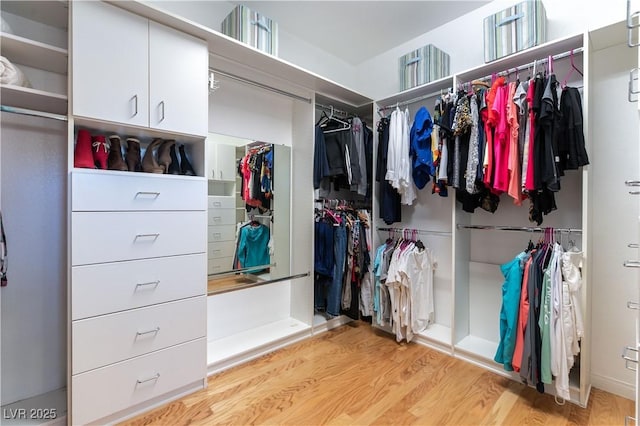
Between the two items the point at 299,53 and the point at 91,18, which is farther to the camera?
the point at 299,53

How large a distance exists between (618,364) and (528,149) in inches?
55.4

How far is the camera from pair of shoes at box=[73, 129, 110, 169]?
1.57 m

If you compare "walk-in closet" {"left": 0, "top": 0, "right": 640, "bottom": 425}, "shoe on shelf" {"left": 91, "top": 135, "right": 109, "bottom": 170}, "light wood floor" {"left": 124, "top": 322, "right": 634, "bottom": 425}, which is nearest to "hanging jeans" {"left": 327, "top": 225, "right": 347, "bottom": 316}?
"walk-in closet" {"left": 0, "top": 0, "right": 640, "bottom": 425}

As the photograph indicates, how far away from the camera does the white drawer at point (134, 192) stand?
1.47 meters

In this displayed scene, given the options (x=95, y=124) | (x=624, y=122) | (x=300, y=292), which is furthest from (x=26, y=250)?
(x=624, y=122)

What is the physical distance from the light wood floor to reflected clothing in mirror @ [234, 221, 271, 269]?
29.5 inches

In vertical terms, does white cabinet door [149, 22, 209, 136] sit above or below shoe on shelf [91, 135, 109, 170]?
above

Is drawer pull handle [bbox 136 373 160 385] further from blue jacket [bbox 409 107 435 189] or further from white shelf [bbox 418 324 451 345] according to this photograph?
blue jacket [bbox 409 107 435 189]

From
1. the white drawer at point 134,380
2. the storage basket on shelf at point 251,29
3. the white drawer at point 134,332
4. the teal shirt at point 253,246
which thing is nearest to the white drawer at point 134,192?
the white drawer at point 134,332

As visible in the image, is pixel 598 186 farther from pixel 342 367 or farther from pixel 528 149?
pixel 342 367

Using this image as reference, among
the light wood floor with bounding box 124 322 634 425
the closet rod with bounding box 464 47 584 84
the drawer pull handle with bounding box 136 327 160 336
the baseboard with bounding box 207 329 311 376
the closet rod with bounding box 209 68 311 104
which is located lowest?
the light wood floor with bounding box 124 322 634 425

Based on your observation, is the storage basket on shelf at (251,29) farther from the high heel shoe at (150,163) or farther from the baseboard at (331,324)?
the baseboard at (331,324)

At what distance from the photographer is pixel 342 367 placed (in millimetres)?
2133

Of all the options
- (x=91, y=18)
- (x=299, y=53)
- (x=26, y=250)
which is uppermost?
(x=299, y=53)
